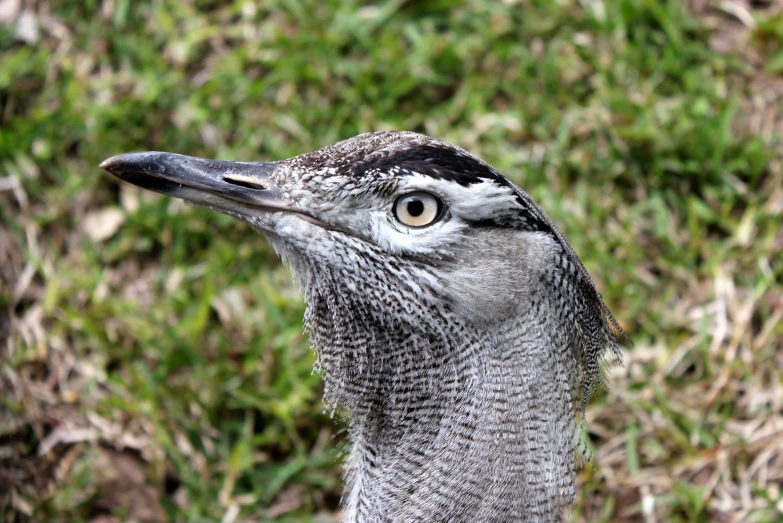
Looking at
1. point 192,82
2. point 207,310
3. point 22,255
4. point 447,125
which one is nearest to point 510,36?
point 447,125

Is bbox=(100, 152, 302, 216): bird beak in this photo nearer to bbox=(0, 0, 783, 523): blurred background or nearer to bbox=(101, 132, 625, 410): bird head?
bbox=(101, 132, 625, 410): bird head

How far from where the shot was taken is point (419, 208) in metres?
2.01

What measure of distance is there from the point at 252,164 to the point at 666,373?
2.22 metres

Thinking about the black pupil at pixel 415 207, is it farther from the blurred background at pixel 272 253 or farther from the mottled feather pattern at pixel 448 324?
the blurred background at pixel 272 253

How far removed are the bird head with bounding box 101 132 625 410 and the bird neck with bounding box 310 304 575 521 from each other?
0.09ft

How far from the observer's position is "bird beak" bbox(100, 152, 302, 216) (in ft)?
6.82

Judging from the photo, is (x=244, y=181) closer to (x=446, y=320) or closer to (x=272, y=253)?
(x=446, y=320)

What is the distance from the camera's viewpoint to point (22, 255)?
13.3ft

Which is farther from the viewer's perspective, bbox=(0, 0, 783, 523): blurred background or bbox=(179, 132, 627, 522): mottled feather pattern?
bbox=(0, 0, 783, 523): blurred background

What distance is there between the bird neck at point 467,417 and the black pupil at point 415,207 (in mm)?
274

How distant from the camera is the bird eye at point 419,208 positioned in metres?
2.01

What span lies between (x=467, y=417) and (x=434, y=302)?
32 cm

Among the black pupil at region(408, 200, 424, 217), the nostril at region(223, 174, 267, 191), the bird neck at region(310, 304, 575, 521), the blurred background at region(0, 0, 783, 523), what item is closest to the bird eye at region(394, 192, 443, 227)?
the black pupil at region(408, 200, 424, 217)

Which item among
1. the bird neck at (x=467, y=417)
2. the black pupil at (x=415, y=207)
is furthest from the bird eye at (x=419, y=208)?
the bird neck at (x=467, y=417)
